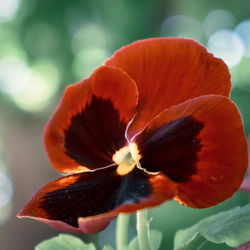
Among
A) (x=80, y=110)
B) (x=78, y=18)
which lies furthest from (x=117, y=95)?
(x=78, y=18)

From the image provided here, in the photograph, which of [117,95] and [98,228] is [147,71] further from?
[98,228]

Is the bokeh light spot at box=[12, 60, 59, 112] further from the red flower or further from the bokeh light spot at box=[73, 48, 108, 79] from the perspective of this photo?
the red flower

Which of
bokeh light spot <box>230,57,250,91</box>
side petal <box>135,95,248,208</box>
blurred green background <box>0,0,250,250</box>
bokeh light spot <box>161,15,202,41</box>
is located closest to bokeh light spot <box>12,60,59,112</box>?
blurred green background <box>0,0,250,250</box>

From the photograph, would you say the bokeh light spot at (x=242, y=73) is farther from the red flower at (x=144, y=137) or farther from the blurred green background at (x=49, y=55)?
the red flower at (x=144, y=137)

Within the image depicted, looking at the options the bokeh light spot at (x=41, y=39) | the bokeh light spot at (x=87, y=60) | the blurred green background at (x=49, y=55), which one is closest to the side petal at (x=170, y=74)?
the blurred green background at (x=49, y=55)

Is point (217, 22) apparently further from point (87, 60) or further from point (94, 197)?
point (94, 197)

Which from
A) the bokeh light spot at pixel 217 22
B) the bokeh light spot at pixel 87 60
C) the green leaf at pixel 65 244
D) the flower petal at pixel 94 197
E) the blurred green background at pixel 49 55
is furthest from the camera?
the bokeh light spot at pixel 217 22
